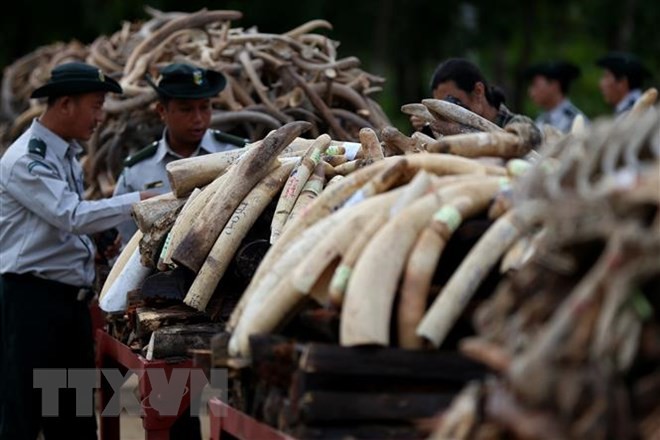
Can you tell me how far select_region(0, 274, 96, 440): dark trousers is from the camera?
281 inches

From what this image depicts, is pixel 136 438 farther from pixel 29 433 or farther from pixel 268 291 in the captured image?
pixel 268 291

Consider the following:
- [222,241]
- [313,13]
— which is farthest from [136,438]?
[313,13]

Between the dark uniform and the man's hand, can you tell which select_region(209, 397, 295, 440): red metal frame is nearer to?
the man's hand

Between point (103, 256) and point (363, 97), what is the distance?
2.08 m

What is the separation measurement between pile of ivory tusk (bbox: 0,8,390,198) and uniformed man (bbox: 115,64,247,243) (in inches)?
Result: 31.7

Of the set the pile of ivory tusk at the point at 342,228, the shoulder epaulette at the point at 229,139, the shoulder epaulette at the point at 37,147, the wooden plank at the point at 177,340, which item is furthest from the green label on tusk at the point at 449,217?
the shoulder epaulette at the point at 229,139

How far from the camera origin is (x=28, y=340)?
7.16m

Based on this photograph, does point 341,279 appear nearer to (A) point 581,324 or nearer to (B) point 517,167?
(B) point 517,167

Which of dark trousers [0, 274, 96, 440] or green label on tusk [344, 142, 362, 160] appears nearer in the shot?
green label on tusk [344, 142, 362, 160]

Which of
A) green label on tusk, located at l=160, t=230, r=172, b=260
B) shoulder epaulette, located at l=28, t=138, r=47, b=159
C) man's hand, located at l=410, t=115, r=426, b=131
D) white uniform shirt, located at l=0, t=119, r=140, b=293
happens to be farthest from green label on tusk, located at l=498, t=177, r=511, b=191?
shoulder epaulette, located at l=28, t=138, r=47, b=159

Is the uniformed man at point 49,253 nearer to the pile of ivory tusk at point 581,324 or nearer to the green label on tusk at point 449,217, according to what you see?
the green label on tusk at point 449,217

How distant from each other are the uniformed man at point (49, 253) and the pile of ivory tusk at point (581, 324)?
4143 millimetres

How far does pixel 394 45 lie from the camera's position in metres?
25.6

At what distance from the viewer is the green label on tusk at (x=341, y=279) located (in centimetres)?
380
